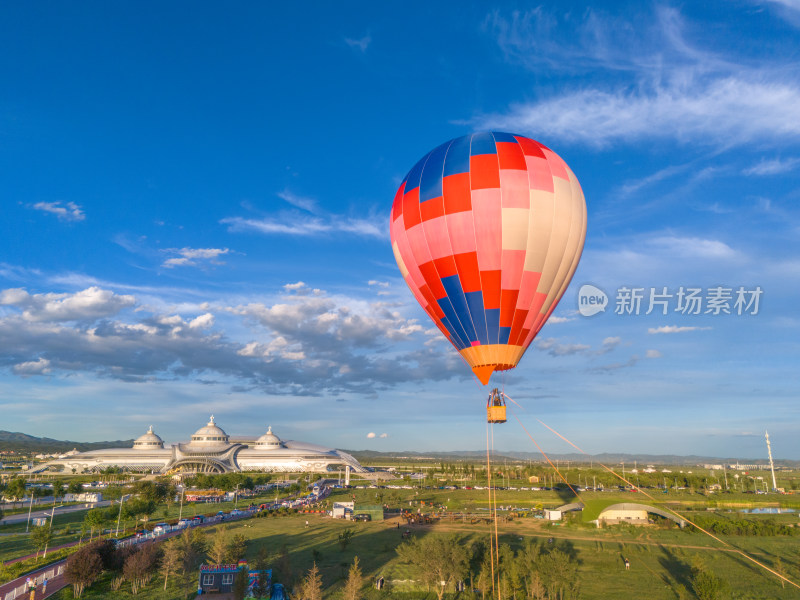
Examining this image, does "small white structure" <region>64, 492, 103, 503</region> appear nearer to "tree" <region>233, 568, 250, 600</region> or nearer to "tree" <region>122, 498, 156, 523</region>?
"tree" <region>122, 498, 156, 523</region>

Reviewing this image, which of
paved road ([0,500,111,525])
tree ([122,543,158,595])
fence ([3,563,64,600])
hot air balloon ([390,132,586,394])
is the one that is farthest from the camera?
paved road ([0,500,111,525])

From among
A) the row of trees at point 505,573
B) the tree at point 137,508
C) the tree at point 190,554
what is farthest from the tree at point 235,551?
the tree at point 137,508

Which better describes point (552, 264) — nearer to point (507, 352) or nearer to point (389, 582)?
point (507, 352)

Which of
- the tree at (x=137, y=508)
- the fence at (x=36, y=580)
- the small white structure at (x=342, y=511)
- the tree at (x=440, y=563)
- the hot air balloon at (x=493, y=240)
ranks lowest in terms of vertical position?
the small white structure at (x=342, y=511)

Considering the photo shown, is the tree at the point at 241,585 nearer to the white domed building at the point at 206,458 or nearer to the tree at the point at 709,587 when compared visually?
the tree at the point at 709,587

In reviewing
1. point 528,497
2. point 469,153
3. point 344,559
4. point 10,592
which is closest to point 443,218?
point 469,153

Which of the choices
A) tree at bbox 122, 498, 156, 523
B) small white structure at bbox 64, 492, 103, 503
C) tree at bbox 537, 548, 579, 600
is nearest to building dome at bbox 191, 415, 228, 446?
small white structure at bbox 64, 492, 103, 503

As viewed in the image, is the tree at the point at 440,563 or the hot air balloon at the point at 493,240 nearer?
the hot air balloon at the point at 493,240

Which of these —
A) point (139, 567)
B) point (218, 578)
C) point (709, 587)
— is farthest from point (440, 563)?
point (139, 567)
